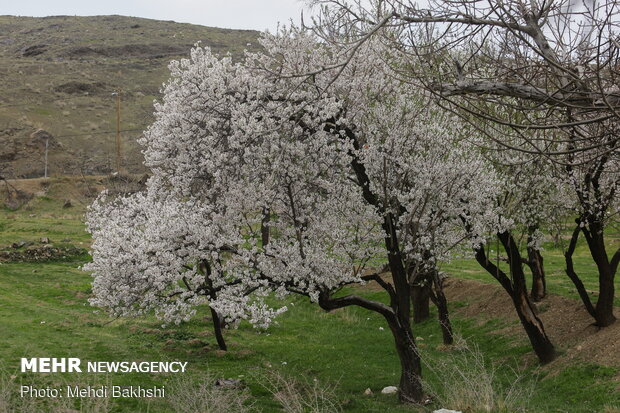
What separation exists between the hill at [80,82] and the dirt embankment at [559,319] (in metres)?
17.3

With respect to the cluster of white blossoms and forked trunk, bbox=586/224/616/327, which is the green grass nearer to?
forked trunk, bbox=586/224/616/327

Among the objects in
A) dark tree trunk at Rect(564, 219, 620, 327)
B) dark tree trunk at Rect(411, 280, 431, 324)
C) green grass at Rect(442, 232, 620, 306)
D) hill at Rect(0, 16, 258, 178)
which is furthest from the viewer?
hill at Rect(0, 16, 258, 178)

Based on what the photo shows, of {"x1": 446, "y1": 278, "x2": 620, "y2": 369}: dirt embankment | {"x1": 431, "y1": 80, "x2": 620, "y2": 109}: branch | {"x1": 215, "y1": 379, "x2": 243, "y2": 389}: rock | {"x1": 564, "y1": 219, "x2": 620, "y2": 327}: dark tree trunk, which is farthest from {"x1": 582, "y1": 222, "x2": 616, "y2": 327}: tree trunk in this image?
{"x1": 431, "y1": 80, "x2": 620, "y2": 109}: branch

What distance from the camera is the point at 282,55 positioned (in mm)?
14977

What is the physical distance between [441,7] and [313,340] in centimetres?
1781

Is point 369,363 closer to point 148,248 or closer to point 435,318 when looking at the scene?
point 435,318

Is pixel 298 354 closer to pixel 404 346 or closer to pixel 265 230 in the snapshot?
pixel 265 230

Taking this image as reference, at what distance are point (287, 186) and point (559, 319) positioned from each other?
1234 centimetres

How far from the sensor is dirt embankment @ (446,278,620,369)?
1689cm

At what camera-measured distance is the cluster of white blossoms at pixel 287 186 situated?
13.7 metres

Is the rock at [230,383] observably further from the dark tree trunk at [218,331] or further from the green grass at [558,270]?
the green grass at [558,270]

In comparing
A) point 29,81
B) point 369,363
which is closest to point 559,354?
point 369,363

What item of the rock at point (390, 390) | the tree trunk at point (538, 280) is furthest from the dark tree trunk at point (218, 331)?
the tree trunk at point (538, 280)

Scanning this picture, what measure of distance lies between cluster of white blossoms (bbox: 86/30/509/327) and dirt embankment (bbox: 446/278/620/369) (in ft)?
16.0
